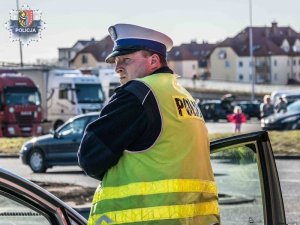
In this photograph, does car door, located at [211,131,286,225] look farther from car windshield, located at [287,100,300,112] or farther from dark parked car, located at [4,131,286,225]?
car windshield, located at [287,100,300,112]

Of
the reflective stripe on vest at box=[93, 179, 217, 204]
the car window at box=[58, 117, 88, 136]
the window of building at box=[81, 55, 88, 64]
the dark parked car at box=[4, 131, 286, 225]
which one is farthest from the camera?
the window of building at box=[81, 55, 88, 64]

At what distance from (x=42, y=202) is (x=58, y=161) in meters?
16.2

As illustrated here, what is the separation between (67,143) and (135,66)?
1604 centimetres

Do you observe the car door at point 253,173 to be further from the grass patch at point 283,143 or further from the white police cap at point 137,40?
the grass patch at point 283,143

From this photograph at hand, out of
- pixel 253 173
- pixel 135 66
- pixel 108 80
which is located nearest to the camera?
pixel 135 66

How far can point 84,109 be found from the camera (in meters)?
36.8

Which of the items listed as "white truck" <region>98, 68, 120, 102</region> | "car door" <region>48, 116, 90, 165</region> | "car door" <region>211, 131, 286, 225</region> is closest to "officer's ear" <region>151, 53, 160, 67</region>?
"car door" <region>211, 131, 286, 225</region>

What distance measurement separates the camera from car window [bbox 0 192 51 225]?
376 centimetres

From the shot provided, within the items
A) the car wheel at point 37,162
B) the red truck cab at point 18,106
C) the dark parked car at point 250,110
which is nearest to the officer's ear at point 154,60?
the car wheel at point 37,162

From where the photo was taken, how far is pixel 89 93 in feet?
122

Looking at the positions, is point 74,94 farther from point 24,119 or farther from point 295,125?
point 295,125

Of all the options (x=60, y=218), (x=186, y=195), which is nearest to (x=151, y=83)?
(x=186, y=195)

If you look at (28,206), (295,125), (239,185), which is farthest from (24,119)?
(28,206)

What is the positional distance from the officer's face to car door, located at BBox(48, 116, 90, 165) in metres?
15.9
